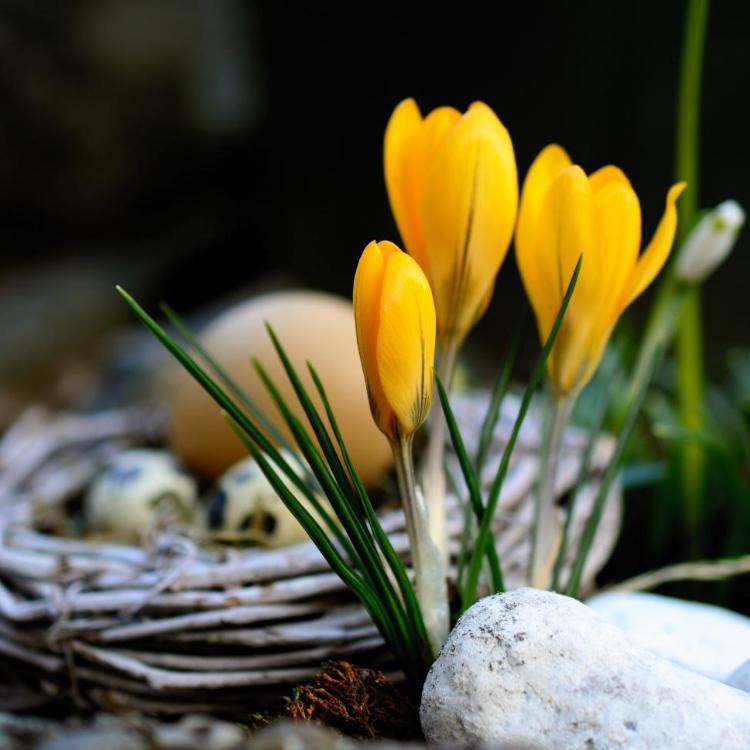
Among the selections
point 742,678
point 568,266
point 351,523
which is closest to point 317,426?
point 351,523

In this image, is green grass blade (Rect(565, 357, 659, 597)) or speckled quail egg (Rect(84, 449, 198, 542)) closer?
green grass blade (Rect(565, 357, 659, 597))

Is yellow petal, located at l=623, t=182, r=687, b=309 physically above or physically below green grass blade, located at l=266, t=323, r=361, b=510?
above

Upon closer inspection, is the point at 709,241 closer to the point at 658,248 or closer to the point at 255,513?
the point at 658,248

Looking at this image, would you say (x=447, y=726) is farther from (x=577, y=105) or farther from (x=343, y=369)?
(x=577, y=105)

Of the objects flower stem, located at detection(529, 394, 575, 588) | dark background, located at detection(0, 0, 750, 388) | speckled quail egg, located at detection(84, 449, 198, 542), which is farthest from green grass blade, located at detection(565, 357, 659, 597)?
dark background, located at detection(0, 0, 750, 388)

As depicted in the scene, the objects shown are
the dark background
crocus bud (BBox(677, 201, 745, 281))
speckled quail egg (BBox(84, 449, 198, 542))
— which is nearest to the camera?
crocus bud (BBox(677, 201, 745, 281))

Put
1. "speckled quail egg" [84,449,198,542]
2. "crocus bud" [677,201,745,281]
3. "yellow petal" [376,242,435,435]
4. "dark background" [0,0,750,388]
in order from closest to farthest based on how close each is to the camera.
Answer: "yellow petal" [376,242,435,435] → "crocus bud" [677,201,745,281] → "speckled quail egg" [84,449,198,542] → "dark background" [0,0,750,388]

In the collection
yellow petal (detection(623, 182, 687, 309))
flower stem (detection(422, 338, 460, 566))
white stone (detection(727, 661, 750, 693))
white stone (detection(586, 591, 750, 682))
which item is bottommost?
white stone (detection(586, 591, 750, 682))

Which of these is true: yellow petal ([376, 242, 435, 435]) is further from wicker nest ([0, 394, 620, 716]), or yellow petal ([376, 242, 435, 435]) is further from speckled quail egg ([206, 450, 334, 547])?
speckled quail egg ([206, 450, 334, 547])
